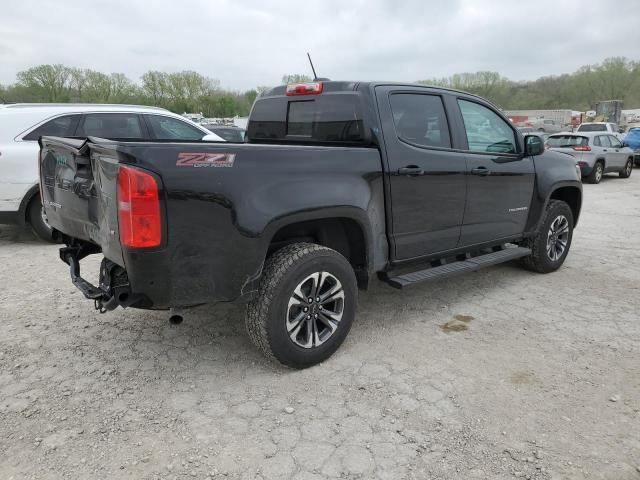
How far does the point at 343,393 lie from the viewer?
301cm

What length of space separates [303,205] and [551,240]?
3.53 metres

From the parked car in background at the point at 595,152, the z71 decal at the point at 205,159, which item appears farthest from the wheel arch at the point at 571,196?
the parked car in background at the point at 595,152

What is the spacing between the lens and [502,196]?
4.56 metres

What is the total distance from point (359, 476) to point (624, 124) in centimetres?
5719

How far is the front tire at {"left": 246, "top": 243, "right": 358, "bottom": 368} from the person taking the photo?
3.01m

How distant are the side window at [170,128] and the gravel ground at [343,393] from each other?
306 cm

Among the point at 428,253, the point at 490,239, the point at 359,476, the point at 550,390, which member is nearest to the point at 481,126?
the point at 490,239

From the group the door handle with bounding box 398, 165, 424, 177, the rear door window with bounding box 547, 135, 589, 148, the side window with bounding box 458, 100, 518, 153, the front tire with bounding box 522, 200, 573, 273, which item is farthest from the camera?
the rear door window with bounding box 547, 135, 589, 148

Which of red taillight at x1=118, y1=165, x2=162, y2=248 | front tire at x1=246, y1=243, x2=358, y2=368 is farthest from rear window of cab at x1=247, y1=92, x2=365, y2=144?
red taillight at x1=118, y1=165, x2=162, y2=248

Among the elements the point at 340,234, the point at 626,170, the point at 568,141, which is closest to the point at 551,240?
the point at 340,234

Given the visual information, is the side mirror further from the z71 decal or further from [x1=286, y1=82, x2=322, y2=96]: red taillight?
the z71 decal

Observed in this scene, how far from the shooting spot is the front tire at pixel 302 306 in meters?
3.01

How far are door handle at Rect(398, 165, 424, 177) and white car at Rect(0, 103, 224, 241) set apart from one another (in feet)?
8.66

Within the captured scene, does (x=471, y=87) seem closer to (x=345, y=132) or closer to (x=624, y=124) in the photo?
(x=624, y=124)
